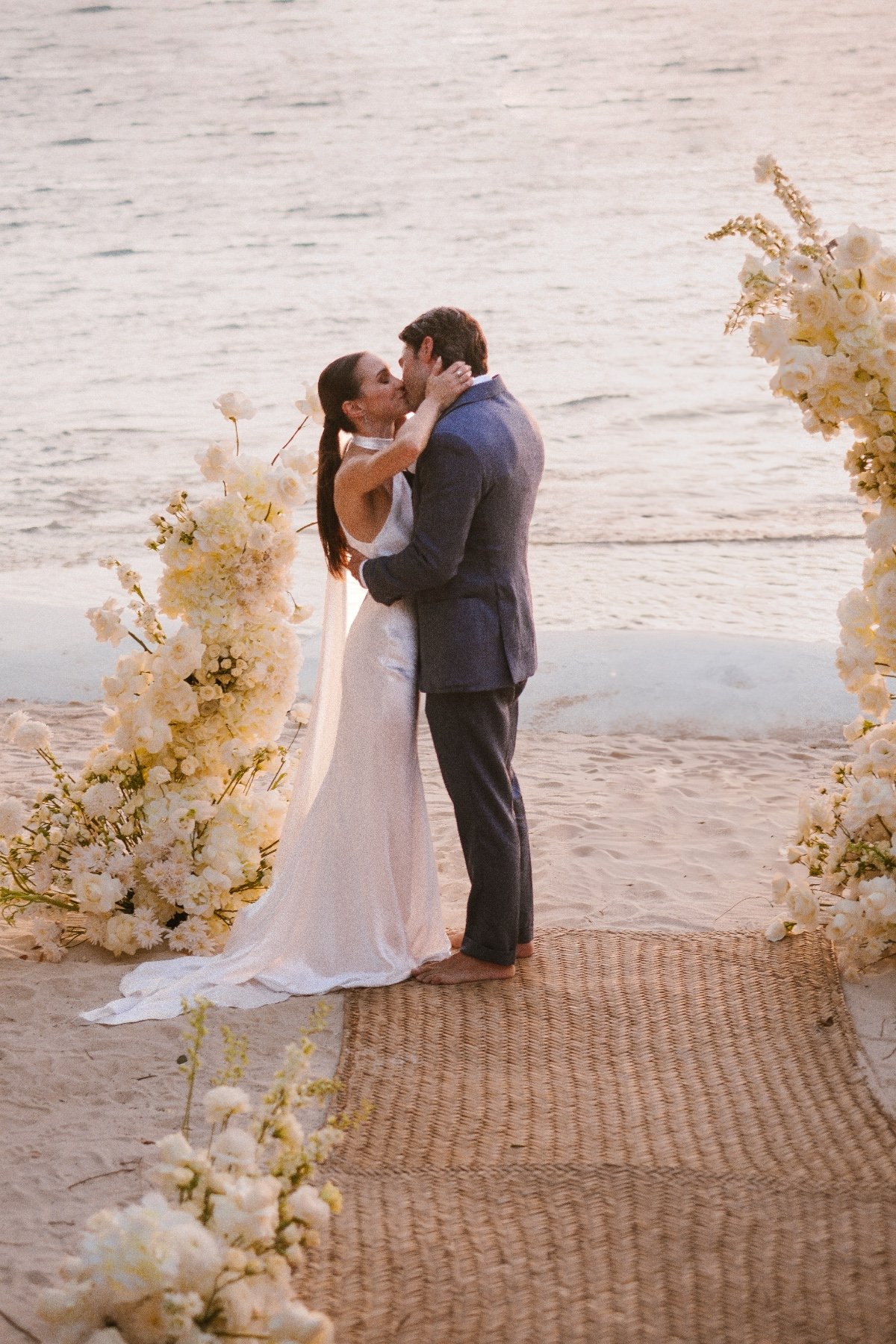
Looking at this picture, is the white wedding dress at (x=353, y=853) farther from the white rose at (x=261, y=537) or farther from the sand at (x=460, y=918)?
the white rose at (x=261, y=537)

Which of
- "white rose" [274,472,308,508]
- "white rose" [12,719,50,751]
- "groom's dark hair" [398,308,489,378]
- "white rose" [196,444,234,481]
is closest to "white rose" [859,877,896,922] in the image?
"groom's dark hair" [398,308,489,378]

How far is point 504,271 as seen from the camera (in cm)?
2341

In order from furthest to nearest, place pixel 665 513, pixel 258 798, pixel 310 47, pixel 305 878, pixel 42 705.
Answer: pixel 310 47 → pixel 665 513 → pixel 42 705 → pixel 258 798 → pixel 305 878

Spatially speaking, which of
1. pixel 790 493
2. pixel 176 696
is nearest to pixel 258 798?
pixel 176 696

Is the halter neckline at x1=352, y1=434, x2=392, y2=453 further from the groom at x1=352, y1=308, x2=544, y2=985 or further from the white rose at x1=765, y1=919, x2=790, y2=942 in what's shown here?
the white rose at x1=765, y1=919, x2=790, y2=942

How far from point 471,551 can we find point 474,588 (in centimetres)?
11

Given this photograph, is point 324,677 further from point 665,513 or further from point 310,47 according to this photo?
point 310,47

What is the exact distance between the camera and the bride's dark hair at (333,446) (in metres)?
3.97

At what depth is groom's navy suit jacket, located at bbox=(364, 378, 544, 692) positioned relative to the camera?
3.85m

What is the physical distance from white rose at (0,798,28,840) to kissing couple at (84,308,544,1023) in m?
0.61

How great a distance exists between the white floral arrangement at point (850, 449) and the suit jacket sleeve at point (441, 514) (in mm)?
789

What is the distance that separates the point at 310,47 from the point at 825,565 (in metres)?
19.9

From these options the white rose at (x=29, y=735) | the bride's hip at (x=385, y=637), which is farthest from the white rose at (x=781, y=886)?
the white rose at (x=29, y=735)

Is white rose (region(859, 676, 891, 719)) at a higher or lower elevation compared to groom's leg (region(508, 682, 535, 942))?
higher
